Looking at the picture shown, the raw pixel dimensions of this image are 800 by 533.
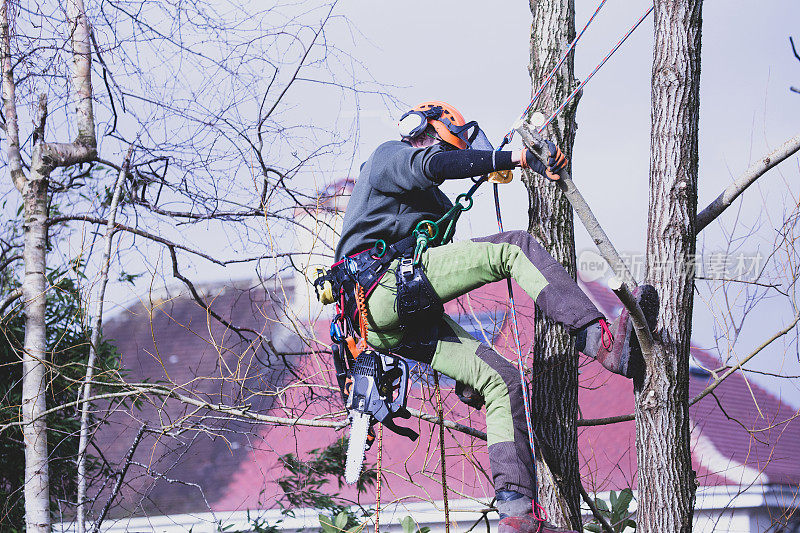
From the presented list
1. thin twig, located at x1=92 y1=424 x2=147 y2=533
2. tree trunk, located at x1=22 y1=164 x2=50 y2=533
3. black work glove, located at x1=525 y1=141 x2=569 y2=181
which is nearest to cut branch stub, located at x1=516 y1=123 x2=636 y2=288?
black work glove, located at x1=525 y1=141 x2=569 y2=181

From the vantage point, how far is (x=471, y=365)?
3234 mm

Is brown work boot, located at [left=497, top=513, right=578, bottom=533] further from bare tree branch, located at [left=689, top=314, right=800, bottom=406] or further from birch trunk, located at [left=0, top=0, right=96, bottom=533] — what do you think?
birch trunk, located at [left=0, top=0, right=96, bottom=533]

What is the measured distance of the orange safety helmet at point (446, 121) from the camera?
3357mm

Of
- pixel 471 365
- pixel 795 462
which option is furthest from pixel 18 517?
pixel 795 462

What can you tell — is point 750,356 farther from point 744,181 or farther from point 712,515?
point 712,515

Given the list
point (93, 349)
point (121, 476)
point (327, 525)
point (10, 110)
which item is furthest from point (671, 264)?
point (10, 110)

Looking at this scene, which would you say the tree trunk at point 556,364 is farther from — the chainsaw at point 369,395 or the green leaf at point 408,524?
the green leaf at point 408,524

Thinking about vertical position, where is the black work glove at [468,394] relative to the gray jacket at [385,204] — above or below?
below

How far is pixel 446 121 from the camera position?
336cm

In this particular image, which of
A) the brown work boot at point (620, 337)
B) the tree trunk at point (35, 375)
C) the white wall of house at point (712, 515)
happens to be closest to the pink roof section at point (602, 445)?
the white wall of house at point (712, 515)

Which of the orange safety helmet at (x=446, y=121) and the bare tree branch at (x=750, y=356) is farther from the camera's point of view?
→ the bare tree branch at (x=750, y=356)

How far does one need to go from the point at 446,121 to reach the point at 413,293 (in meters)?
0.71

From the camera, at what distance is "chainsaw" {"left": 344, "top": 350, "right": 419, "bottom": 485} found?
3.38m

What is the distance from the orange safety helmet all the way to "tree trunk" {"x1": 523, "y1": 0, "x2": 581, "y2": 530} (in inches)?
23.3
